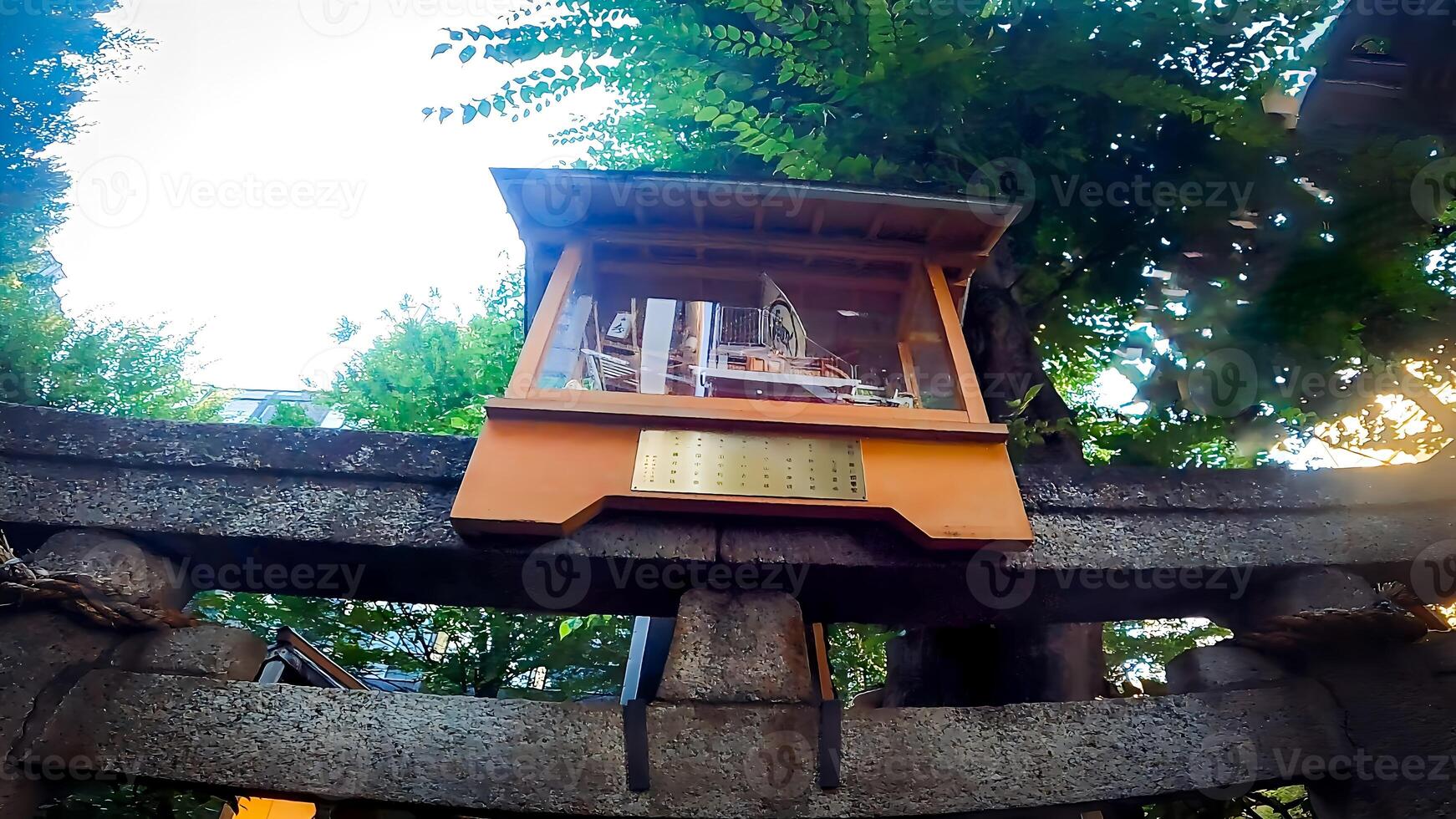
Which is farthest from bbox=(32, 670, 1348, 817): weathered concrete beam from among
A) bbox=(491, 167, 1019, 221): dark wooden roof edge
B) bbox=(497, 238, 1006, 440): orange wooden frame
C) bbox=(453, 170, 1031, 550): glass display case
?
bbox=(491, 167, 1019, 221): dark wooden roof edge

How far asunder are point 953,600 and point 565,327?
1870 millimetres

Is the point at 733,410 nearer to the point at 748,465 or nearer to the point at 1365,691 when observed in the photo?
the point at 748,465

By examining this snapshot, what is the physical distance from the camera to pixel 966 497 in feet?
8.10

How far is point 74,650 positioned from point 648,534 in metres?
1.92

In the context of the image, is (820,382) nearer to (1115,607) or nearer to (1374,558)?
(1115,607)

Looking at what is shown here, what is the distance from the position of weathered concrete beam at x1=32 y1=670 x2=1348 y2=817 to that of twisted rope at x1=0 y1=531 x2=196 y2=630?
0.59 feet

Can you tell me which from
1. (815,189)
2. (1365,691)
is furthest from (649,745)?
(1365,691)

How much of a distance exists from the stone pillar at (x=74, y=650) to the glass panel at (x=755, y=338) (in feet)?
4.81

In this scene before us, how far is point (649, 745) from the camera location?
220 cm

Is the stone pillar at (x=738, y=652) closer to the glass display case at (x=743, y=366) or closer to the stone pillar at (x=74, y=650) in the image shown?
the glass display case at (x=743, y=366)

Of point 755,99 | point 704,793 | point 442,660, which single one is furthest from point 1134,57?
point 442,660

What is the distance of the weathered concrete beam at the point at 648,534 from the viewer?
251 cm

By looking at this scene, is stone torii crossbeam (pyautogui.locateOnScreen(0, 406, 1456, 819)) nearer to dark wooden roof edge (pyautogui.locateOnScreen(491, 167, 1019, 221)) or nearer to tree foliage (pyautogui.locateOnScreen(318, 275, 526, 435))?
dark wooden roof edge (pyautogui.locateOnScreen(491, 167, 1019, 221))

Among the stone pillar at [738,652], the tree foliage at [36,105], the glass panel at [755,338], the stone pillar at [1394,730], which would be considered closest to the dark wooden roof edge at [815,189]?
the glass panel at [755,338]
